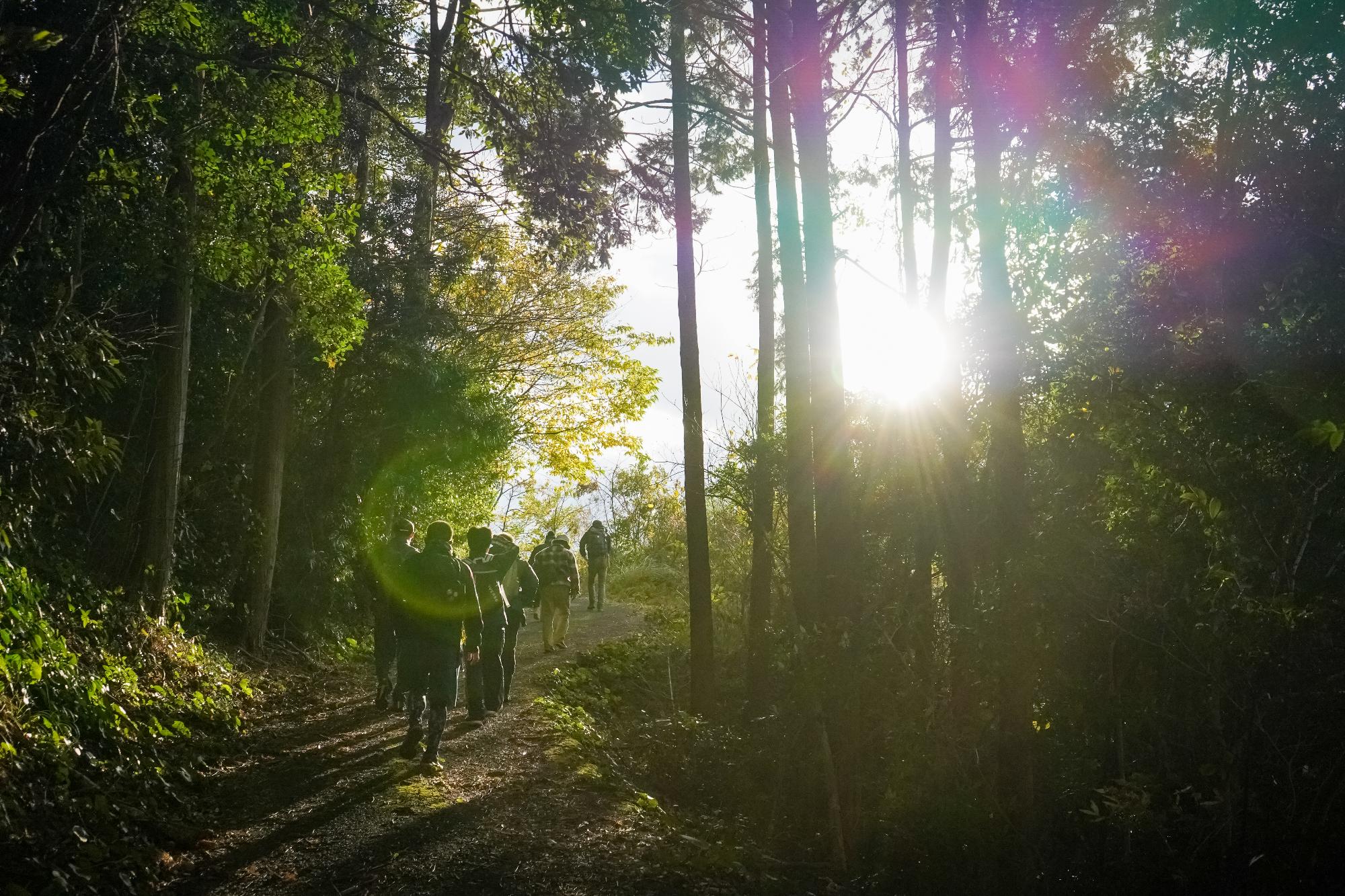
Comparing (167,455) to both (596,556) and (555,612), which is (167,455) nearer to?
(555,612)

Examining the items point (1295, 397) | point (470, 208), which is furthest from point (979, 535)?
point (470, 208)

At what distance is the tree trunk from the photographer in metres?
13.3

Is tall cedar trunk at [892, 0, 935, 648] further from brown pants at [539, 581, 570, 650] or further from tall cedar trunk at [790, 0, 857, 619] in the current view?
brown pants at [539, 581, 570, 650]

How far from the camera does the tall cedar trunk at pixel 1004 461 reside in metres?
7.85

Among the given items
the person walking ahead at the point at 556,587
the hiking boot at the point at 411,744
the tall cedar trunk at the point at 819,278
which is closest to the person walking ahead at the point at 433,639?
the hiking boot at the point at 411,744

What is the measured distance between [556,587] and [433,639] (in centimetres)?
722

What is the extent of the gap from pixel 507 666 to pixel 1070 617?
6601 mm

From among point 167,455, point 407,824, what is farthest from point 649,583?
point 407,824

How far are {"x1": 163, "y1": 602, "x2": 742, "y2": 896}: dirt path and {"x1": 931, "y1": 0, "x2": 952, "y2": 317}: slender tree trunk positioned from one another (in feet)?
25.7

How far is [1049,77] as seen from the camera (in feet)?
35.3

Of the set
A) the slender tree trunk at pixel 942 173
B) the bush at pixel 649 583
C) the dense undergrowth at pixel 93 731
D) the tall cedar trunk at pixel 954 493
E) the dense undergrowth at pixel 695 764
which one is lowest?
the dense undergrowth at pixel 695 764

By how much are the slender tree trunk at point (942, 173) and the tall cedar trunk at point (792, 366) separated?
2.35 m

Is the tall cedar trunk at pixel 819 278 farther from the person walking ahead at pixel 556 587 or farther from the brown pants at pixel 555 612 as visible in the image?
the brown pants at pixel 555 612

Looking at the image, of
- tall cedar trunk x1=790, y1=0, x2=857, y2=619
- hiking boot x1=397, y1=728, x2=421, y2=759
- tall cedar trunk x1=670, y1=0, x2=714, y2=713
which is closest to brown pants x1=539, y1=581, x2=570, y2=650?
tall cedar trunk x1=670, y1=0, x2=714, y2=713
